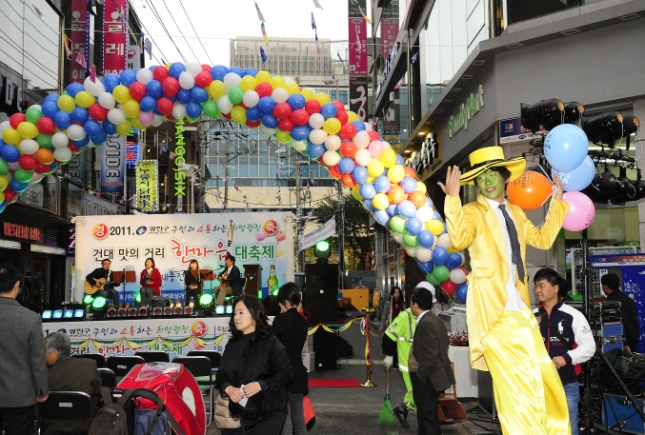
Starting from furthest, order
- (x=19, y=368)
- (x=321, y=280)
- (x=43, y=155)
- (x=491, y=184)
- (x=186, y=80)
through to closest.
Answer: (x=321, y=280) → (x=43, y=155) → (x=186, y=80) → (x=19, y=368) → (x=491, y=184)

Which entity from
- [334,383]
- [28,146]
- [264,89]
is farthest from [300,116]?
[334,383]

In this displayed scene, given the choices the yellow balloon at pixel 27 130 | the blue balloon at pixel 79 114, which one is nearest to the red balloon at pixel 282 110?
the blue balloon at pixel 79 114

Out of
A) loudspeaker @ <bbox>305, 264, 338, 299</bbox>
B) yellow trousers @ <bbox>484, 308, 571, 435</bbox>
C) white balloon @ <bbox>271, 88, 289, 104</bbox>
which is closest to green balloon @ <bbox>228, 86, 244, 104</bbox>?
white balloon @ <bbox>271, 88, 289, 104</bbox>

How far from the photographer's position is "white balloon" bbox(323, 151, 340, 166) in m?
9.28

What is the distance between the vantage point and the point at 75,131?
9.18m

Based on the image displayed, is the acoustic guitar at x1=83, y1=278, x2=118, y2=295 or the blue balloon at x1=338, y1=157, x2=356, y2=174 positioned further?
the acoustic guitar at x1=83, y1=278, x2=118, y2=295

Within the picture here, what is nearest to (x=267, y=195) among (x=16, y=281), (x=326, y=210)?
(x=326, y=210)

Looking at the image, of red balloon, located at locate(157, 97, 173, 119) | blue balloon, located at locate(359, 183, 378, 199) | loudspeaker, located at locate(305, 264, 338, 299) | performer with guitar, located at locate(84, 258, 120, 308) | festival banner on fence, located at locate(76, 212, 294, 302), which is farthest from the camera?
festival banner on fence, located at locate(76, 212, 294, 302)

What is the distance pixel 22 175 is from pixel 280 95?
3.99 metres

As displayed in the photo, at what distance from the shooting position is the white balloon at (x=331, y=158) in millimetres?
9281

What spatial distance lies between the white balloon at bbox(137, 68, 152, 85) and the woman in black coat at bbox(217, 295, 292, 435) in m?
5.48

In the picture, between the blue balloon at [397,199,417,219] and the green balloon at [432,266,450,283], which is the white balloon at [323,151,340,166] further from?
the green balloon at [432,266,450,283]

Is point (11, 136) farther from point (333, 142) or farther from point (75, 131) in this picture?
point (333, 142)

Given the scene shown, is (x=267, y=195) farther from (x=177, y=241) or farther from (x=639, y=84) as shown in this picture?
(x=639, y=84)
